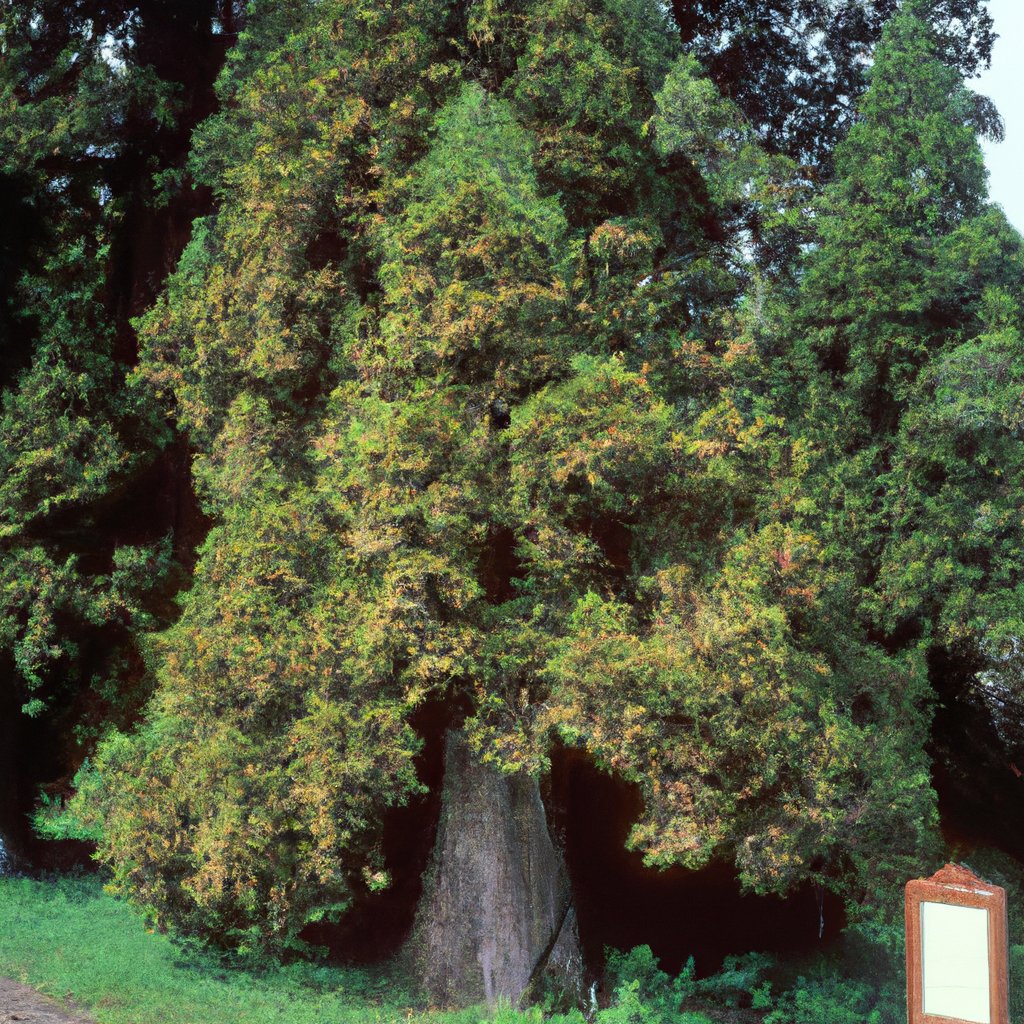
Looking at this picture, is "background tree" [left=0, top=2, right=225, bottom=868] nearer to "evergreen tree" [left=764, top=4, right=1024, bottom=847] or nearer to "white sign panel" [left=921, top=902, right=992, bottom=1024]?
"evergreen tree" [left=764, top=4, right=1024, bottom=847]

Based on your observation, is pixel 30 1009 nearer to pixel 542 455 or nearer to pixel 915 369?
pixel 542 455

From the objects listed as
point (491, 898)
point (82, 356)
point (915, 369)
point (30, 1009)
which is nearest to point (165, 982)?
point (30, 1009)

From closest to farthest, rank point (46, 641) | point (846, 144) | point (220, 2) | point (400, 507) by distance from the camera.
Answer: point (400, 507) → point (846, 144) → point (46, 641) → point (220, 2)

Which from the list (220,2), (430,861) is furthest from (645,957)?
(220,2)

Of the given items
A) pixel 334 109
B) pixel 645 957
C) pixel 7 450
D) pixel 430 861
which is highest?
pixel 334 109

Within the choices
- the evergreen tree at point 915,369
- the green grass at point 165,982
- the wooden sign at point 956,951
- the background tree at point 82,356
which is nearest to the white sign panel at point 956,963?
the wooden sign at point 956,951

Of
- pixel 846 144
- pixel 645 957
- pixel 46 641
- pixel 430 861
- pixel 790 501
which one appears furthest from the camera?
pixel 46 641

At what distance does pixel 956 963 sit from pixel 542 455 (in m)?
5.33

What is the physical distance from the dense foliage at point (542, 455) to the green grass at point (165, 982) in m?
0.52

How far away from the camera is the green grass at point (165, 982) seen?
32.9 ft

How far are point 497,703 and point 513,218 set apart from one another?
161 inches

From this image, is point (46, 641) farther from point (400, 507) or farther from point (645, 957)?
point (645, 957)

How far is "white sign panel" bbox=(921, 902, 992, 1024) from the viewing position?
5312 mm

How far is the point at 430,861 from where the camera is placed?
1118cm
